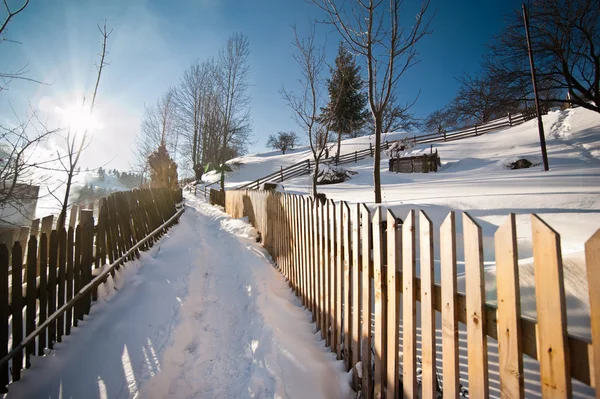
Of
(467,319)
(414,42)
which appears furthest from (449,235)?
(414,42)

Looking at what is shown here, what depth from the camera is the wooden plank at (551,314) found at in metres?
0.90

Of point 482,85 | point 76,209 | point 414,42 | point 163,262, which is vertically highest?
point 482,85

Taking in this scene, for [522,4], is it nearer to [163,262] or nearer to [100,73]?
[100,73]

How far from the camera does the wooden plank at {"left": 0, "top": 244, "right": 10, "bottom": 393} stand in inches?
76.3

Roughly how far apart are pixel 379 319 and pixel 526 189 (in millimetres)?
8642

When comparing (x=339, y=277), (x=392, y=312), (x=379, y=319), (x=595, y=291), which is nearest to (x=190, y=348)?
(x=339, y=277)

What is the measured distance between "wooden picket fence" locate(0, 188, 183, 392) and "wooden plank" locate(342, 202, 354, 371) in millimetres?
2718

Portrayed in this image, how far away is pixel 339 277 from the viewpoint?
97.6 inches

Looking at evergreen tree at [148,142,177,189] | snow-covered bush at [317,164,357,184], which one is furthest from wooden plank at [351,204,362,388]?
snow-covered bush at [317,164,357,184]

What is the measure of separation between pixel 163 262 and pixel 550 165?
16.3m

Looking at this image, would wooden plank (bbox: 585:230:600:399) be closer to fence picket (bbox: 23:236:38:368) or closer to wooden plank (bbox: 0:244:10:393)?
wooden plank (bbox: 0:244:10:393)

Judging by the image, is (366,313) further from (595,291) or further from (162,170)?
(162,170)

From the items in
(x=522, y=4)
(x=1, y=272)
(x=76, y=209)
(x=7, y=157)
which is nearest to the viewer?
(x=1, y=272)

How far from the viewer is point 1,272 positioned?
1931mm
